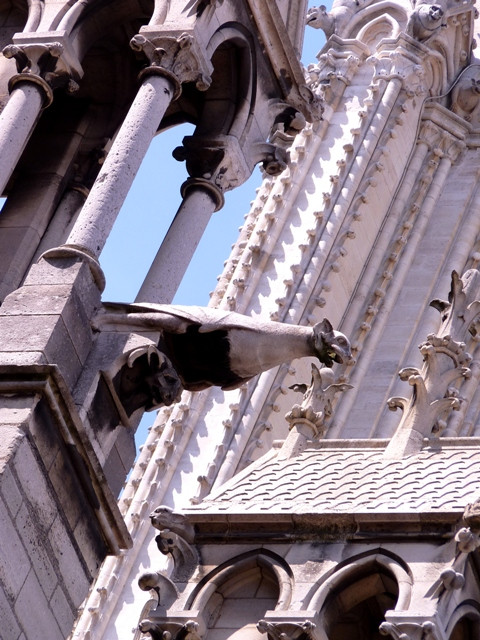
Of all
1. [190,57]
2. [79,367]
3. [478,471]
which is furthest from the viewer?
[478,471]

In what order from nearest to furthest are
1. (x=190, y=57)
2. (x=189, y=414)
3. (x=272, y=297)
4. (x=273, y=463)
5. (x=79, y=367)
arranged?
1. (x=79, y=367)
2. (x=190, y=57)
3. (x=273, y=463)
4. (x=189, y=414)
5. (x=272, y=297)

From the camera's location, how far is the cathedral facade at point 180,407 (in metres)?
13.8

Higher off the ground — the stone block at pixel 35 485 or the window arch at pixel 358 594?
the window arch at pixel 358 594

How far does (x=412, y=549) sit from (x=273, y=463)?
342cm

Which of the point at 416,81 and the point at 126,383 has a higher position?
the point at 416,81

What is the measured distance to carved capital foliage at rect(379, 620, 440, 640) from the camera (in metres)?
15.4

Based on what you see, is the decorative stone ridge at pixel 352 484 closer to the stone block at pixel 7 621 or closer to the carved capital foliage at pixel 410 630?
the carved capital foliage at pixel 410 630

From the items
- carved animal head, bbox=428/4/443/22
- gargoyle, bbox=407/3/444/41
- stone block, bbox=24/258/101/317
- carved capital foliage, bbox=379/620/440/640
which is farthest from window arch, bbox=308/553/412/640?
carved animal head, bbox=428/4/443/22

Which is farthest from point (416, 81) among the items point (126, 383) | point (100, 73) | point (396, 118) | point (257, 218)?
point (126, 383)

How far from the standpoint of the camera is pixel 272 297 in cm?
2636

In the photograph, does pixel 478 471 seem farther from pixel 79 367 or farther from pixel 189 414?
pixel 189 414

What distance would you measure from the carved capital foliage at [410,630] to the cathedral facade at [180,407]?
0.8 inches

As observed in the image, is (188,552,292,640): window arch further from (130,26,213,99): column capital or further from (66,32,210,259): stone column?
(130,26,213,99): column capital

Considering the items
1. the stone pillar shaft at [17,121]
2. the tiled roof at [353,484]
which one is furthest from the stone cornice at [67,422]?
the tiled roof at [353,484]
